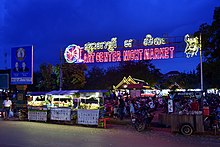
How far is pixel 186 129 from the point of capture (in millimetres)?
15711

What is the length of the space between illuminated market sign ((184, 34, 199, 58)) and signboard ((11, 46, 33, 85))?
13143 mm

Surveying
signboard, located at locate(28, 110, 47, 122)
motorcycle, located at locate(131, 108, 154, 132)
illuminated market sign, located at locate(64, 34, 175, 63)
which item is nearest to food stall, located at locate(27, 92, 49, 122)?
signboard, located at locate(28, 110, 47, 122)

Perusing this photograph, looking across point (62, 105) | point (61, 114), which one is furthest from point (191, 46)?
point (61, 114)

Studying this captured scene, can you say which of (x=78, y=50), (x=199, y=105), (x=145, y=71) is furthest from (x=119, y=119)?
(x=145, y=71)

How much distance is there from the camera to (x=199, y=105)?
687 inches

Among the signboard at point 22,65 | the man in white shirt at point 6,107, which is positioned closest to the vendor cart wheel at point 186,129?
the man in white shirt at point 6,107

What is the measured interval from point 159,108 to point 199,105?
12539mm

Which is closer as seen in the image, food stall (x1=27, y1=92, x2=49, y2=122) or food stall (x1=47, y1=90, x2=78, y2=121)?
food stall (x1=47, y1=90, x2=78, y2=121)

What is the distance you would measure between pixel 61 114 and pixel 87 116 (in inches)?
87.6

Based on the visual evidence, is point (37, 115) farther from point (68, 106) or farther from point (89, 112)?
point (89, 112)

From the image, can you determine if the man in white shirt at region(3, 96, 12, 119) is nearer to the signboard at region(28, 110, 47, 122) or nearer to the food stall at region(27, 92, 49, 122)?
the food stall at region(27, 92, 49, 122)

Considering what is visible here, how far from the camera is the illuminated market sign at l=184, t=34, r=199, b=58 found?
23.2 m

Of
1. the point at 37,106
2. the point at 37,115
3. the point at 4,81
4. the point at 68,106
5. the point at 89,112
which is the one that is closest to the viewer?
the point at 89,112

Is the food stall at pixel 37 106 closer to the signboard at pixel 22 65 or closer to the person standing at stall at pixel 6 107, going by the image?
the person standing at stall at pixel 6 107
